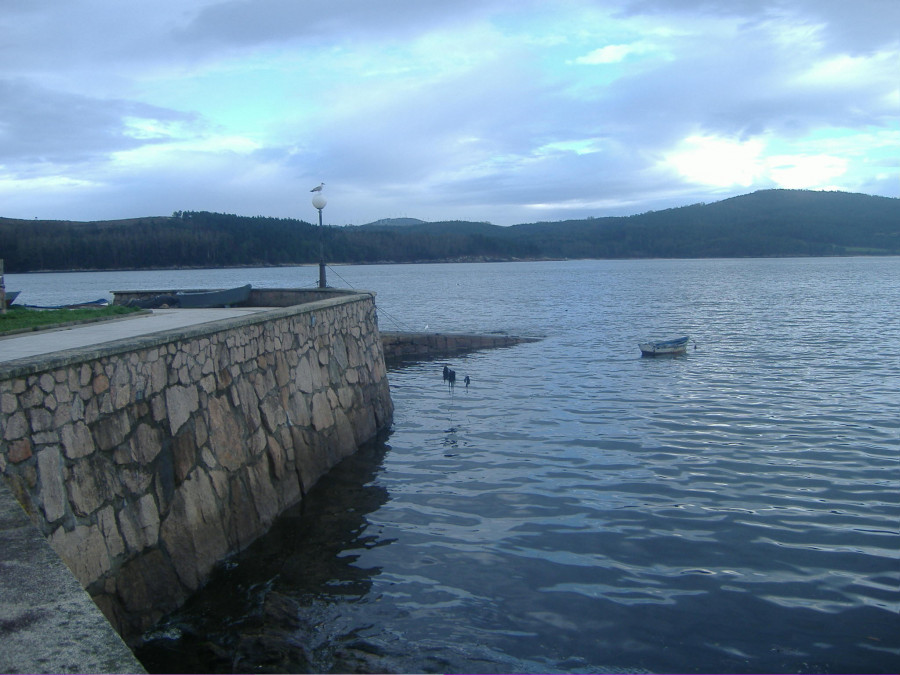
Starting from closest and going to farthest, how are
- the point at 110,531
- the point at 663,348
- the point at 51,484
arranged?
the point at 51,484 → the point at 110,531 → the point at 663,348

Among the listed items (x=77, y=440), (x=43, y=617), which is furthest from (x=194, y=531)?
(x=43, y=617)

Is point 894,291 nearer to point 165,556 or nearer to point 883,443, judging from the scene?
point 883,443

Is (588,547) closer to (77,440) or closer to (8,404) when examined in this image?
(77,440)

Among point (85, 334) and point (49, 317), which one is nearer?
point (85, 334)

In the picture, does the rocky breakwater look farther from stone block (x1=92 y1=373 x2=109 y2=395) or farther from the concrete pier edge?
→ the concrete pier edge

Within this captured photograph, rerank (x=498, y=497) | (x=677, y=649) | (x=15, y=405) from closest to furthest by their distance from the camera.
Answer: (x=15, y=405), (x=677, y=649), (x=498, y=497)

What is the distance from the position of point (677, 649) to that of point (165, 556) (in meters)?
4.60

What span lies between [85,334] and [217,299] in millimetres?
6324

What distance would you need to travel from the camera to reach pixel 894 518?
29.9 feet

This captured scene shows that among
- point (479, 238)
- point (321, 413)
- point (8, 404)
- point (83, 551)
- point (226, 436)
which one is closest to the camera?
point (8, 404)

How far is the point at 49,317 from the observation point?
11.9 metres

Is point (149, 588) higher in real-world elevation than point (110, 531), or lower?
lower

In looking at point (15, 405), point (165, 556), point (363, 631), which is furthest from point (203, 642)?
point (15, 405)

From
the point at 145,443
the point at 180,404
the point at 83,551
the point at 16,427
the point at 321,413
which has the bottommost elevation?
the point at 321,413
